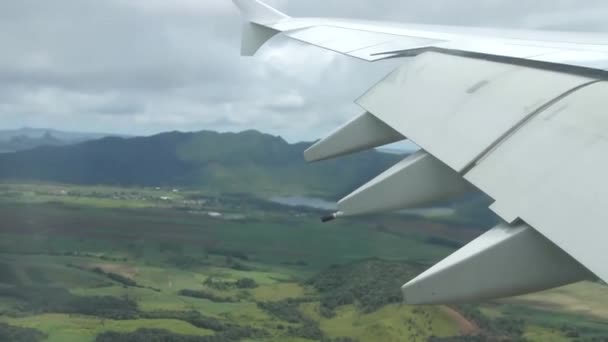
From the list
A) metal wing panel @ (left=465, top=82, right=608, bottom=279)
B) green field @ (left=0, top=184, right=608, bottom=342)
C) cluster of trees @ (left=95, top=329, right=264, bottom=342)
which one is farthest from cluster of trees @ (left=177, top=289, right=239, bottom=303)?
metal wing panel @ (left=465, top=82, right=608, bottom=279)

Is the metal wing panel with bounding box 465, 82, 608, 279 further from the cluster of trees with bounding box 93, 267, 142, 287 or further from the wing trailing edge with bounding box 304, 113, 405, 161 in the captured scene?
the cluster of trees with bounding box 93, 267, 142, 287

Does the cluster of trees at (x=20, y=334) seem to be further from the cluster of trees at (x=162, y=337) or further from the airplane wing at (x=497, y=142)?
the airplane wing at (x=497, y=142)

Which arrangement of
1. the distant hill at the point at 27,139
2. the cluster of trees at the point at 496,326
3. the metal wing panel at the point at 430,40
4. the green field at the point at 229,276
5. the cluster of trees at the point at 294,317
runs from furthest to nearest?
the distant hill at the point at 27,139 < the cluster of trees at the point at 294,317 < the green field at the point at 229,276 < the cluster of trees at the point at 496,326 < the metal wing panel at the point at 430,40

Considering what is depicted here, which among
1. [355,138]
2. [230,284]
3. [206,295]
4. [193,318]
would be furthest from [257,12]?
[230,284]

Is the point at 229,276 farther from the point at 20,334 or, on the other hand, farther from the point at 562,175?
the point at 562,175

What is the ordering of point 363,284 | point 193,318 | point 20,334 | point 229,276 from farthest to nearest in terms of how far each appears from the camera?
point 229,276 → point 193,318 → point 363,284 → point 20,334

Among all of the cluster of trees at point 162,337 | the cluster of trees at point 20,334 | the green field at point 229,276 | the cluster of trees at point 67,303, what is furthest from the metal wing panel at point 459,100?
the cluster of trees at point 67,303

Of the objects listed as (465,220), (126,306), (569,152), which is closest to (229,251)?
(126,306)
